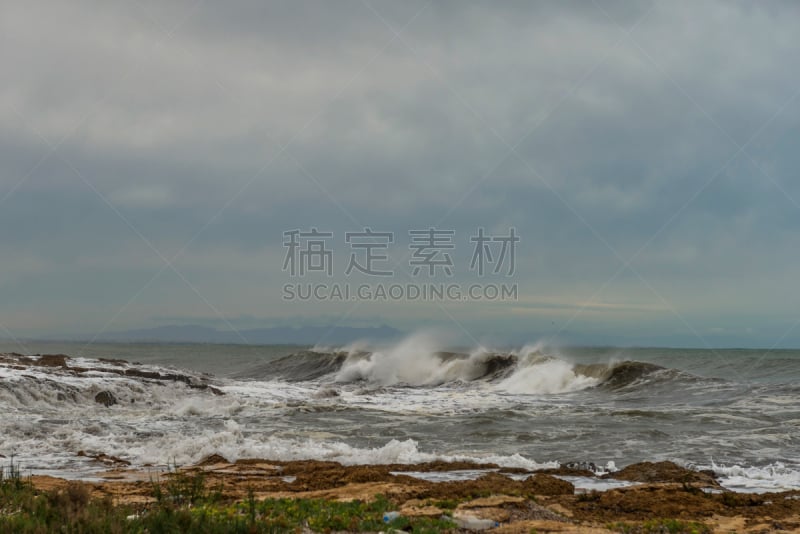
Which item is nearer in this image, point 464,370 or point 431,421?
point 431,421

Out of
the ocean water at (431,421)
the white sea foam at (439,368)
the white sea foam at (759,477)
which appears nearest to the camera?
the white sea foam at (759,477)

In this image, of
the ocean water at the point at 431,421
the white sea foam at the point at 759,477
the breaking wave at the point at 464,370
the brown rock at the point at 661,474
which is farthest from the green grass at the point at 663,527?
the breaking wave at the point at 464,370

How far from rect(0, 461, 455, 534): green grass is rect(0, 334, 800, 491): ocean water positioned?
4.25 m

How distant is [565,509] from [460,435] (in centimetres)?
795

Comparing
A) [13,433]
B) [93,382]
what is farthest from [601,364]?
[13,433]

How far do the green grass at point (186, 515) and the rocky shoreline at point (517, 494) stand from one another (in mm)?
389

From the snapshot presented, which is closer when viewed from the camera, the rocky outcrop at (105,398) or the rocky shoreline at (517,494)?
the rocky shoreline at (517,494)

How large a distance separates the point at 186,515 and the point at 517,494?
13.9ft

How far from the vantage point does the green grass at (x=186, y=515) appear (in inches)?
216

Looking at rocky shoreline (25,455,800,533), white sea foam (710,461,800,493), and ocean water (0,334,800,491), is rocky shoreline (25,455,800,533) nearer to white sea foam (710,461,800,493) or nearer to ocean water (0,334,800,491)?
white sea foam (710,461,800,493)

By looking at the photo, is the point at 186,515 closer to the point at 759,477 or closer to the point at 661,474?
the point at 661,474

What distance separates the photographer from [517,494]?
27.5 ft

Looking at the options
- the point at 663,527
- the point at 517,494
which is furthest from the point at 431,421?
the point at 663,527

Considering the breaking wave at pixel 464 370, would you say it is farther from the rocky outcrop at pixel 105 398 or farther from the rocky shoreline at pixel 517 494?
the rocky shoreline at pixel 517 494
